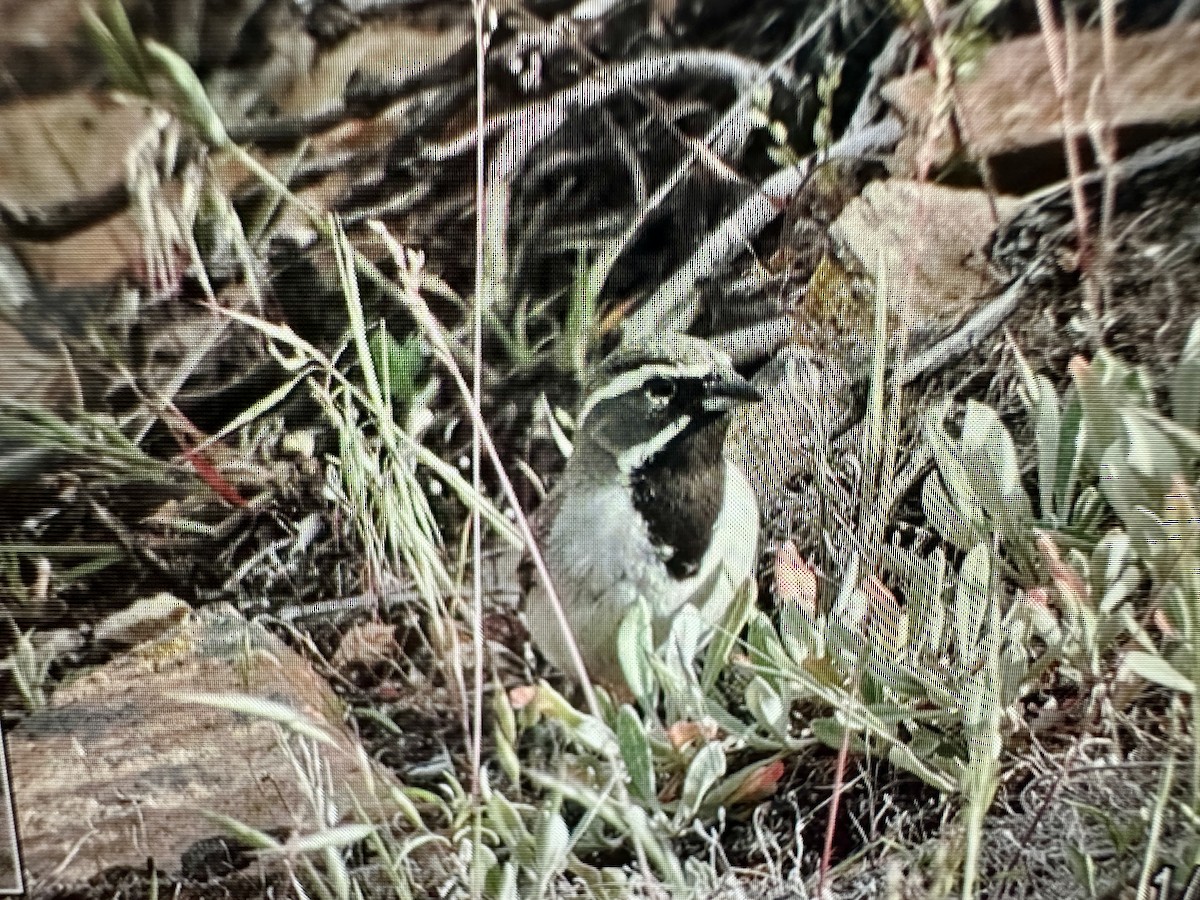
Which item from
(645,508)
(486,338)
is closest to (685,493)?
(645,508)

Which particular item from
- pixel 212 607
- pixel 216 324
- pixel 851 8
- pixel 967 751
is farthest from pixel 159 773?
pixel 851 8

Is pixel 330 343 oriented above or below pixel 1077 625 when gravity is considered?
above

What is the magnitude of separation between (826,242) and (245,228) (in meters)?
0.32

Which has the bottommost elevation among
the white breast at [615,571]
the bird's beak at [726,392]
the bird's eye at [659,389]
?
the white breast at [615,571]

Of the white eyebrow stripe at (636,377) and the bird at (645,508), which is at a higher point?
the white eyebrow stripe at (636,377)

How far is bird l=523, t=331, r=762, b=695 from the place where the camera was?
0.54 meters

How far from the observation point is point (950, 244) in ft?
1.76

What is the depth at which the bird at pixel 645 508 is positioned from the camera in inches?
21.2

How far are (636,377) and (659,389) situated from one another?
16 mm

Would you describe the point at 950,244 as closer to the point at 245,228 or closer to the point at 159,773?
the point at 245,228

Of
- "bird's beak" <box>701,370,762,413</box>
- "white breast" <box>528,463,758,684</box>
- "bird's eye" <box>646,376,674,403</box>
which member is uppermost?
"bird's eye" <box>646,376,674,403</box>

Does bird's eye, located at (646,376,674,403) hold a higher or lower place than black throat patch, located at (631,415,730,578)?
higher

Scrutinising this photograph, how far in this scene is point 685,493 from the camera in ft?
1.83

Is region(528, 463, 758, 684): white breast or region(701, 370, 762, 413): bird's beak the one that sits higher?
region(701, 370, 762, 413): bird's beak
